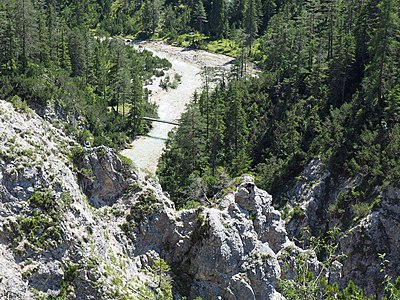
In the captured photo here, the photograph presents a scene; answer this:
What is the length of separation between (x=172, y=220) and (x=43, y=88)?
76.3ft

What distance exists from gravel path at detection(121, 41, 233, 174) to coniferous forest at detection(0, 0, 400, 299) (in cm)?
202

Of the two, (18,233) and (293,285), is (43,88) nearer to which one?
(18,233)

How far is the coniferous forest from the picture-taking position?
181 ft

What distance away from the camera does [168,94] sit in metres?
91.9

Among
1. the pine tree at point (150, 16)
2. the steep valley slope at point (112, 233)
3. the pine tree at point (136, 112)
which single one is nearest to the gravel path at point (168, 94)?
the pine tree at point (136, 112)

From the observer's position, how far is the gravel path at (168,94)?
6828cm

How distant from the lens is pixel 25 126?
33375mm

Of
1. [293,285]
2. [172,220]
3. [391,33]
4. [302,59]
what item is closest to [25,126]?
[172,220]

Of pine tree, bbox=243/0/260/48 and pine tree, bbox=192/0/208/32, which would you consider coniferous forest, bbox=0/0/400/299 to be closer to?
pine tree, bbox=243/0/260/48

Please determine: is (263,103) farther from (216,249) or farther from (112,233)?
(112,233)

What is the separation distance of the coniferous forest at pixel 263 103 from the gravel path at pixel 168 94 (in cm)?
202

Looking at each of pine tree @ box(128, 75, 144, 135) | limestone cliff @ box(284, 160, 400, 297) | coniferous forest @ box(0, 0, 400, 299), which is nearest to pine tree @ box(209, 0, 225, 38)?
coniferous forest @ box(0, 0, 400, 299)

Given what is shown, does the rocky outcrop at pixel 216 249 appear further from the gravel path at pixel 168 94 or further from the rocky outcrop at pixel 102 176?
the gravel path at pixel 168 94

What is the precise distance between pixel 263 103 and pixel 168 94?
23289 millimetres
